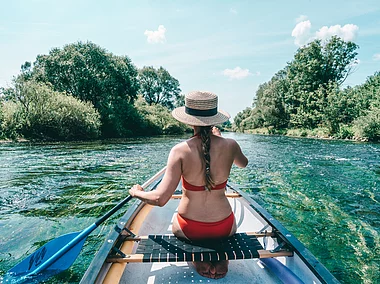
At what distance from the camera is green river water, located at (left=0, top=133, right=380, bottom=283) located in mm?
3654

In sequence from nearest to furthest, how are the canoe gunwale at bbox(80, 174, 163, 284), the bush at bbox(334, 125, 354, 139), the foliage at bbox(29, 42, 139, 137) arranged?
the canoe gunwale at bbox(80, 174, 163, 284) → the bush at bbox(334, 125, 354, 139) → the foliage at bbox(29, 42, 139, 137)

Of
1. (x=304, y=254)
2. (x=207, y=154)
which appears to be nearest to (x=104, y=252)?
(x=207, y=154)

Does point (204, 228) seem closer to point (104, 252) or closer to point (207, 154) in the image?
point (207, 154)

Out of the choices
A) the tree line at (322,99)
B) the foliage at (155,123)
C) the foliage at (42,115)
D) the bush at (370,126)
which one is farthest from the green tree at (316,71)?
the foliage at (42,115)

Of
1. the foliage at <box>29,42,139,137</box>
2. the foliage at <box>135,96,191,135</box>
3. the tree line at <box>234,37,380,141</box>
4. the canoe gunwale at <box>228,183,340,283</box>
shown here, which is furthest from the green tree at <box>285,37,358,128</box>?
the canoe gunwale at <box>228,183,340,283</box>

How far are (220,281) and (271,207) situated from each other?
3.71 metres

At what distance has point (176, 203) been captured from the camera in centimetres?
429

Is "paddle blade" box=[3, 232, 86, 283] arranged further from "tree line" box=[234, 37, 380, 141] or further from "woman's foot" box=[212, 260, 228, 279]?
"tree line" box=[234, 37, 380, 141]

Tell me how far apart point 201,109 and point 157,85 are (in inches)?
2377

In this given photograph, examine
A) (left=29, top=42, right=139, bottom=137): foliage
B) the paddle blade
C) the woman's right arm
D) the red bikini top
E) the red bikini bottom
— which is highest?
(left=29, top=42, right=139, bottom=137): foliage

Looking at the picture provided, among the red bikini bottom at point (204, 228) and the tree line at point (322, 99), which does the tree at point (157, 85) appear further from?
the red bikini bottom at point (204, 228)

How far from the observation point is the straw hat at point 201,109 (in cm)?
199

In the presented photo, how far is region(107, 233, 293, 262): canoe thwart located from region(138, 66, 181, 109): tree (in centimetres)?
5848

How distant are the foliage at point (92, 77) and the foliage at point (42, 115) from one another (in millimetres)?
5816
